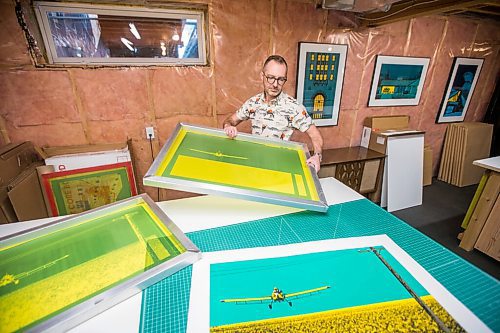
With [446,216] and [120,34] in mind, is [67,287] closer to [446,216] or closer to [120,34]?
[120,34]

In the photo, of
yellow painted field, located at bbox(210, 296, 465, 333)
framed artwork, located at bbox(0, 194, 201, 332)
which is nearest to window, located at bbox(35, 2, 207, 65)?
framed artwork, located at bbox(0, 194, 201, 332)

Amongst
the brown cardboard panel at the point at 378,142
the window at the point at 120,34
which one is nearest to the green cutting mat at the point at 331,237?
the window at the point at 120,34

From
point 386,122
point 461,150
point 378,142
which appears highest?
point 386,122

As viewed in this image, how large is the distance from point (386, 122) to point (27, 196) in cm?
399

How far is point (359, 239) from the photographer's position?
1.02m

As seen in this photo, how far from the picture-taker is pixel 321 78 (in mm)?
2854

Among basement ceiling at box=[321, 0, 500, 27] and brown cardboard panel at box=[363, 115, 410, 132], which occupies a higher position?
basement ceiling at box=[321, 0, 500, 27]

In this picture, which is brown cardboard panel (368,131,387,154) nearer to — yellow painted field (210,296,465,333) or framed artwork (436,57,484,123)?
framed artwork (436,57,484,123)

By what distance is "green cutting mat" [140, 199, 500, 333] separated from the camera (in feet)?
2.38

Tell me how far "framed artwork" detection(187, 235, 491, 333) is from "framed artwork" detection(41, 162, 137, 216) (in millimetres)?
1699

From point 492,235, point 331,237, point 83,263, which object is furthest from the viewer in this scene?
point 492,235

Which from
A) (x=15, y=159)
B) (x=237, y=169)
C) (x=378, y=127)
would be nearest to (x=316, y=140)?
(x=237, y=169)

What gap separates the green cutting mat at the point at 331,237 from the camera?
0.72 metres

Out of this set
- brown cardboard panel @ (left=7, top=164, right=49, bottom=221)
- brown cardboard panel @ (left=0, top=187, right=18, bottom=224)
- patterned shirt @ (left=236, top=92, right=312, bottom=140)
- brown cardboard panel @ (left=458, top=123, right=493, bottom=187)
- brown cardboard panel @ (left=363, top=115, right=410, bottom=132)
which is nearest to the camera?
brown cardboard panel @ (left=0, top=187, right=18, bottom=224)
